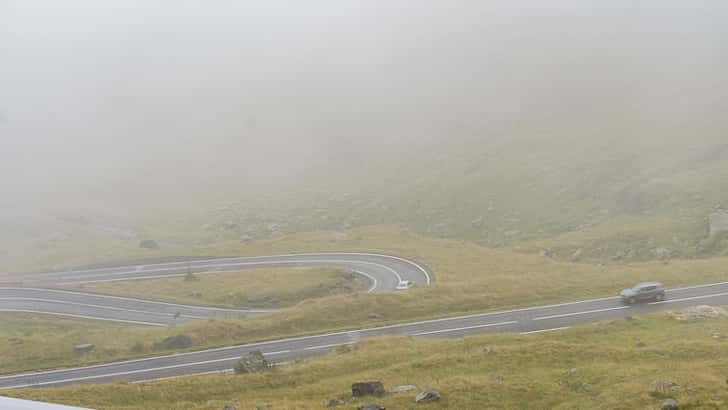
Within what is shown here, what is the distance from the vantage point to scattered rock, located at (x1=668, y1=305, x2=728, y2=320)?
5309 centimetres

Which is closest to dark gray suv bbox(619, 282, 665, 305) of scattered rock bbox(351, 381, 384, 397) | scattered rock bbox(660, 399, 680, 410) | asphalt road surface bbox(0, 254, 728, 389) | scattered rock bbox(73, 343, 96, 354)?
asphalt road surface bbox(0, 254, 728, 389)

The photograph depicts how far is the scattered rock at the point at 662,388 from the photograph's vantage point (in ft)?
108

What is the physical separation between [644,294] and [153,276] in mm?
78163

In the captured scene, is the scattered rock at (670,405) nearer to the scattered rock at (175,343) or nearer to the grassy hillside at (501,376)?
the grassy hillside at (501,376)

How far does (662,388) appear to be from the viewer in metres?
33.6

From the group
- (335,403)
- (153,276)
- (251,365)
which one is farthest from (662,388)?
(153,276)

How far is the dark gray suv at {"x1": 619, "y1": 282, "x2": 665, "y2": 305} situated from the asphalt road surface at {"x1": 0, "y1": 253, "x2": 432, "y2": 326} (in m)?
30.5

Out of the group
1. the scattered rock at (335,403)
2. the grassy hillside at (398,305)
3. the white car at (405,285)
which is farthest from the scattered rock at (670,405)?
the white car at (405,285)

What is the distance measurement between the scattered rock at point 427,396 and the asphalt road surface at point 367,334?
21022mm

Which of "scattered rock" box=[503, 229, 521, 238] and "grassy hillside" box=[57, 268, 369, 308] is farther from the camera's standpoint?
"scattered rock" box=[503, 229, 521, 238]

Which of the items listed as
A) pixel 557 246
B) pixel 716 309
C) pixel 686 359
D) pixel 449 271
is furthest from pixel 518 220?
pixel 686 359

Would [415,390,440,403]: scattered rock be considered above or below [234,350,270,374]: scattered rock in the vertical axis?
below

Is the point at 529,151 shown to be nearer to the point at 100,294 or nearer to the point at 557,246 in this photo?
the point at 557,246

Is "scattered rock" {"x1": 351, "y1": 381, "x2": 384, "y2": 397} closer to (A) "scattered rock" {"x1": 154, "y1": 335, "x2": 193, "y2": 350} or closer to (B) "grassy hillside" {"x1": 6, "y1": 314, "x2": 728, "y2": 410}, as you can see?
(B) "grassy hillside" {"x1": 6, "y1": 314, "x2": 728, "y2": 410}
